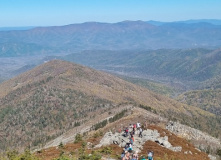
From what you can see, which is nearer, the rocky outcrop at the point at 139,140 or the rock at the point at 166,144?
the rocky outcrop at the point at 139,140

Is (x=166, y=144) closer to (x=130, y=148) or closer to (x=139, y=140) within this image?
(x=139, y=140)

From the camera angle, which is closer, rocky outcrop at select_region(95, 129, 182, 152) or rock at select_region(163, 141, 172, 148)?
rocky outcrop at select_region(95, 129, 182, 152)

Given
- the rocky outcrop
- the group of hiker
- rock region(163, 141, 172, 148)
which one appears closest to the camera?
the group of hiker

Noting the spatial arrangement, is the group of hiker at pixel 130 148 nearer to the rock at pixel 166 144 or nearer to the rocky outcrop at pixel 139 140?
the rocky outcrop at pixel 139 140

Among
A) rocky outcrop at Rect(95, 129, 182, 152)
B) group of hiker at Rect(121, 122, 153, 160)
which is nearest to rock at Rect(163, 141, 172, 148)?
rocky outcrop at Rect(95, 129, 182, 152)

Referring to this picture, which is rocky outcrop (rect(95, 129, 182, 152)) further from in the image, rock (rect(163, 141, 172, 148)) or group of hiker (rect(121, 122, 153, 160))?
group of hiker (rect(121, 122, 153, 160))

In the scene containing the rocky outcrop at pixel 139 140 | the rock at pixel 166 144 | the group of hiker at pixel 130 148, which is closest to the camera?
the group of hiker at pixel 130 148

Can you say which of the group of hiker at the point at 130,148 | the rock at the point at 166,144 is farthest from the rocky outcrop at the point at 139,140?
the group of hiker at the point at 130,148

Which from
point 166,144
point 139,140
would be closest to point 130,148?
point 139,140

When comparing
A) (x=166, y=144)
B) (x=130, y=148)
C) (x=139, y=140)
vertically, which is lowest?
(x=166, y=144)

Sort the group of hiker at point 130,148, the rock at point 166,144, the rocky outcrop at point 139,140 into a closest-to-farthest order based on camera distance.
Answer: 1. the group of hiker at point 130,148
2. the rocky outcrop at point 139,140
3. the rock at point 166,144

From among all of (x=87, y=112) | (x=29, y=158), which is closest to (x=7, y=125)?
(x=87, y=112)

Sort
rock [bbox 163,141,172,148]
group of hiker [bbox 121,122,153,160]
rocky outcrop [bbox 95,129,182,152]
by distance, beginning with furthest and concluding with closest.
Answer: rock [bbox 163,141,172,148] < rocky outcrop [bbox 95,129,182,152] < group of hiker [bbox 121,122,153,160]
